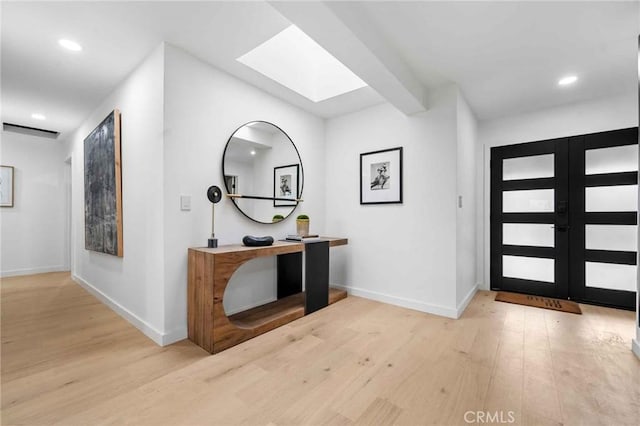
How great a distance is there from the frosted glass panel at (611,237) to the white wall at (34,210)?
8575 millimetres

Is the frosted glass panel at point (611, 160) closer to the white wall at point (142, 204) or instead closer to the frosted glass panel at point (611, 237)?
the frosted glass panel at point (611, 237)

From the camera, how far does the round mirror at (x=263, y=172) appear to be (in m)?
2.75

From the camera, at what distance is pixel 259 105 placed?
3025 millimetres

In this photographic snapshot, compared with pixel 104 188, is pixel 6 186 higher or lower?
higher

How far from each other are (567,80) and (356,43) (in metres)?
2.58

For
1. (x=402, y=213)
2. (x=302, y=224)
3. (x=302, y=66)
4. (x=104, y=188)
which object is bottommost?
(x=302, y=224)

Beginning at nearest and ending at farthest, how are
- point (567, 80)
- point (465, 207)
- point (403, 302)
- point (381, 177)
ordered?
point (567, 80) → point (403, 302) → point (465, 207) → point (381, 177)

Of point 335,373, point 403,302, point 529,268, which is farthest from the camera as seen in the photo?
point 529,268

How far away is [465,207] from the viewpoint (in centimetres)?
329

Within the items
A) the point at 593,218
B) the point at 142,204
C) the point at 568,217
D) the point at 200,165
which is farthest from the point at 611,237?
the point at 142,204

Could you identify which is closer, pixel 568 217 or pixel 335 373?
pixel 335 373

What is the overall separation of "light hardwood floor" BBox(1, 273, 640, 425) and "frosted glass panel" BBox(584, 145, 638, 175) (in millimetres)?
1692

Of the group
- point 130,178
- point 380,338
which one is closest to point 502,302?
Answer: point 380,338

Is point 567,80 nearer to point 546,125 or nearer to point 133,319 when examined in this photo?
point 546,125
